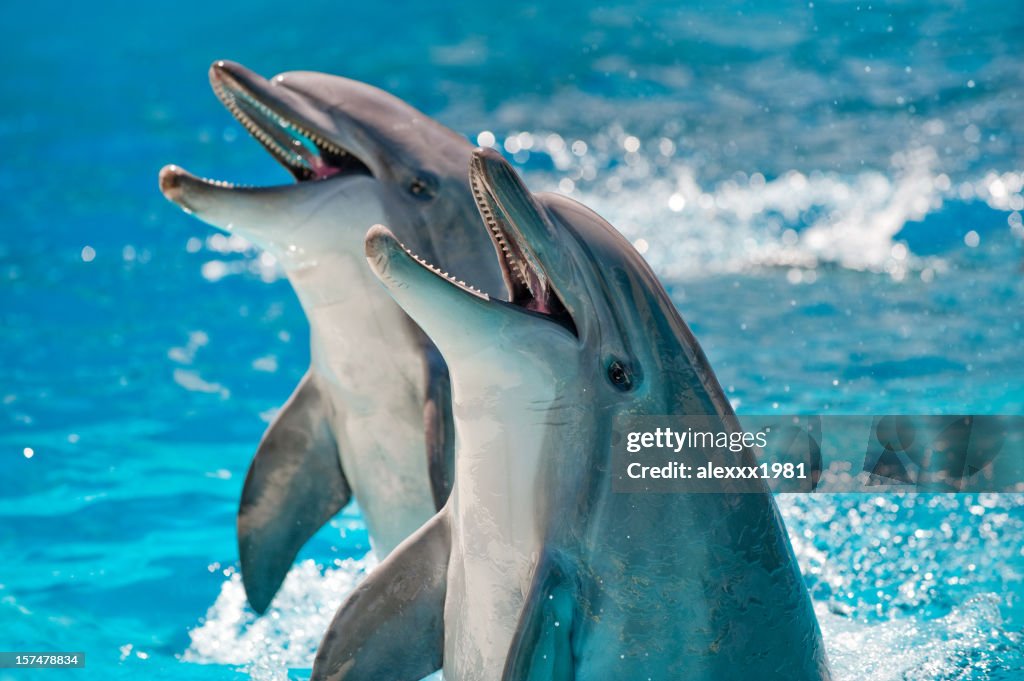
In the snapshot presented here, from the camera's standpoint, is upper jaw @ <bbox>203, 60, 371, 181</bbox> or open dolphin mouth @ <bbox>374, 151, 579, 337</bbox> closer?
open dolphin mouth @ <bbox>374, 151, 579, 337</bbox>

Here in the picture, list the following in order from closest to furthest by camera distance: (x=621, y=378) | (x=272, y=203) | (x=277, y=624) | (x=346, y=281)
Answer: (x=621, y=378) < (x=272, y=203) < (x=346, y=281) < (x=277, y=624)

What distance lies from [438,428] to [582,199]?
8.84m

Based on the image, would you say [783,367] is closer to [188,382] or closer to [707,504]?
[188,382]

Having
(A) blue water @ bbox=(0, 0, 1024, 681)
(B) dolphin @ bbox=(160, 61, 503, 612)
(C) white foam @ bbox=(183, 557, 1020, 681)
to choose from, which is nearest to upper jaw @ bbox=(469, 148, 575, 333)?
(B) dolphin @ bbox=(160, 61, 503, 612)

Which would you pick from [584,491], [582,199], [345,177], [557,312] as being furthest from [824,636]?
[582,199]

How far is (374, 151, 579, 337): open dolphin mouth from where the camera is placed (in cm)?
351

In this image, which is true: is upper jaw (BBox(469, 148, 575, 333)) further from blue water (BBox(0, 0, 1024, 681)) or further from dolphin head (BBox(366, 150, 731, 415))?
blue water (BBox(0, 0, 1024, 681))

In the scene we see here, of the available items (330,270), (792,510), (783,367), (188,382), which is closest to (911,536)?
(792,510)

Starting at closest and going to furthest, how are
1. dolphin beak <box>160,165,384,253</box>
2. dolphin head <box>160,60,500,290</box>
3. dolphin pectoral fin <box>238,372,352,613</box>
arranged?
1. dolphin beak <box>160,165,384,253</box>
2. dolphin head <box>160,60,500,290</box>
3. dolphin pectoral fin <box>238,372,352,613</box>

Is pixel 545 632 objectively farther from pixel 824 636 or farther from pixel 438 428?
pixel 824 636

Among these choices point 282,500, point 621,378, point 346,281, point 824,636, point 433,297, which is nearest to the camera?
point 433,297

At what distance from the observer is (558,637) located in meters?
3.54

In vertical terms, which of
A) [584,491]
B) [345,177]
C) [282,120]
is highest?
[282,120]

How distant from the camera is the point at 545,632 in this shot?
353 centimetres
